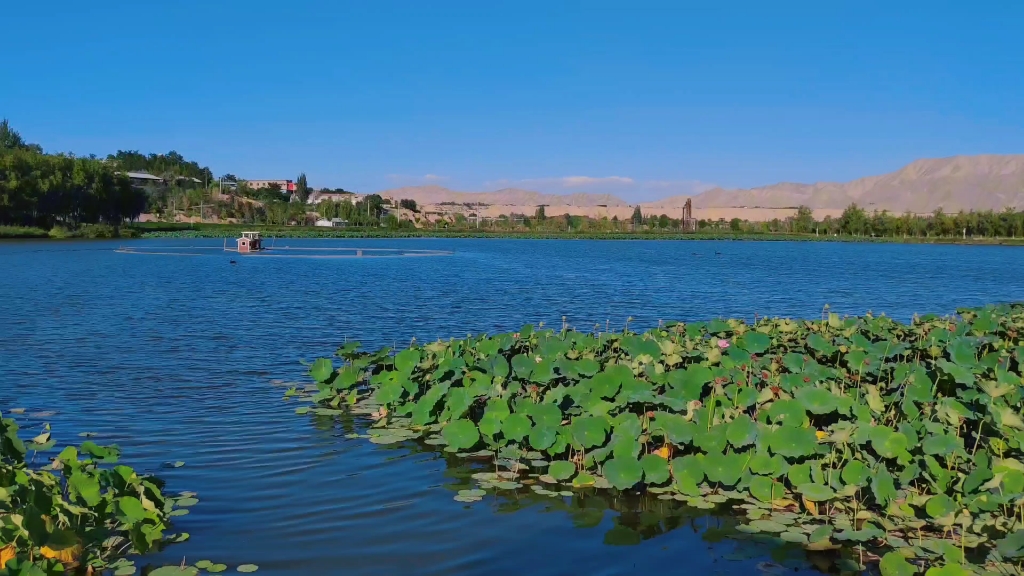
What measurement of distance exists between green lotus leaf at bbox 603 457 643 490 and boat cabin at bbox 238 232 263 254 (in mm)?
53579

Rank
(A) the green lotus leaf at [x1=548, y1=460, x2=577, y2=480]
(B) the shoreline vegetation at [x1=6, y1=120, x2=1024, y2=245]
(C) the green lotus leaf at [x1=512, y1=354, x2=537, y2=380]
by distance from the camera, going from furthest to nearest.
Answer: (B) the shoreline vegetation at [x1=6, y1=120, x2=1024, y2=245] < (C) the green lotus leaf at [x1=512, y1=354, x2=537, y2=380] < (A) the green lotus leaf at [x1=548, y1=460, x2=577, y2=480]

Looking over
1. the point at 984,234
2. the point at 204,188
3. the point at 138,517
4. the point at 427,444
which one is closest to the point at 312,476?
the point at 427,444

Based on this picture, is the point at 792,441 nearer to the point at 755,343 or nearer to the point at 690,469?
the point at 690,469

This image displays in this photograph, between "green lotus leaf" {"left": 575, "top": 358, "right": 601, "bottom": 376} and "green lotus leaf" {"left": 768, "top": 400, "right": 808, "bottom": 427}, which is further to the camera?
"green lotus leaf" {"left": 575, "top": 358, "right": 601, "bottom": 376}

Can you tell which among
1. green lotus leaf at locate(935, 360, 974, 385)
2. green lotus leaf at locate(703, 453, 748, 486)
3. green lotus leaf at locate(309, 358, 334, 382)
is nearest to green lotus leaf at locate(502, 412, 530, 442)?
green lotus leaf at locate(703, 453, 748, 486)

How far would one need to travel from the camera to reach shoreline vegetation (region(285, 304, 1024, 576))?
18.6 ft

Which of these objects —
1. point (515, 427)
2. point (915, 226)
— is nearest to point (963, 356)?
point (515, 427)

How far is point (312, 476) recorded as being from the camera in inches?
285

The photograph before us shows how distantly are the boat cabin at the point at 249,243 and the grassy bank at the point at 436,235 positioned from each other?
28.0 m

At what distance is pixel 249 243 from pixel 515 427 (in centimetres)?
5277

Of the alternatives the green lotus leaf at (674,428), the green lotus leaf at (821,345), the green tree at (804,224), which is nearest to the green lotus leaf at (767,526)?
the green lotus leaf at (674,428)

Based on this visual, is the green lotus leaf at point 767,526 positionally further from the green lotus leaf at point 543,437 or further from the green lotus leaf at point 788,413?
the green lotus leaf at point 543,437

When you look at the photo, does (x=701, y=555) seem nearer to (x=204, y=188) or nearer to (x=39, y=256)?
(x=39, y=256)

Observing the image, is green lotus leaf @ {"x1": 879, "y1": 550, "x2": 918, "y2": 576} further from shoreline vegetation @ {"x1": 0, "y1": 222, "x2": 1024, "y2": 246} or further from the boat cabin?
shoreline vegetation @ {"x1": 0, "y1": 222, "x2": 1024, "y2": 246}
